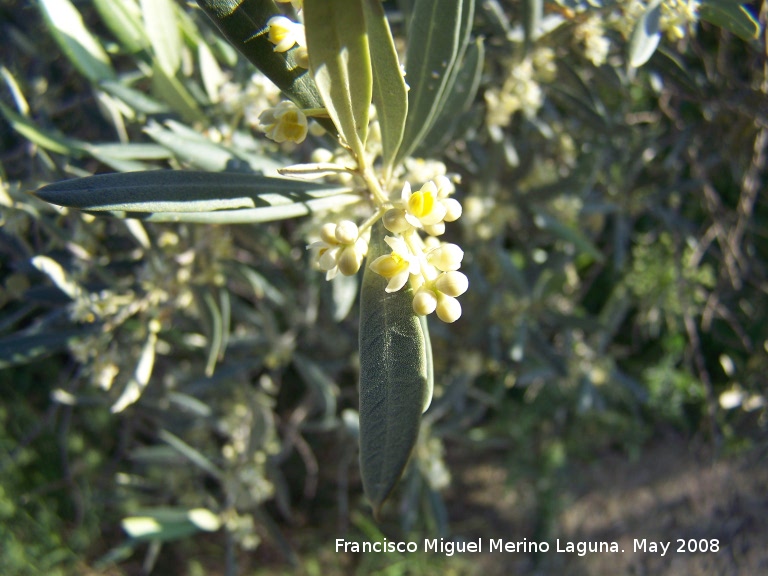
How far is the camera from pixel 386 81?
0.65m

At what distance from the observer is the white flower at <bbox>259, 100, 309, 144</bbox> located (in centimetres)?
68

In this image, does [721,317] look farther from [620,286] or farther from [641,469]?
[641,469]

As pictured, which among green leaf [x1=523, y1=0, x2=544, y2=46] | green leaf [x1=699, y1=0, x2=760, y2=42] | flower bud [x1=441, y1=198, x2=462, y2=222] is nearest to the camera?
flower bud [x1=441, y1=198, x2=462, y2=222]

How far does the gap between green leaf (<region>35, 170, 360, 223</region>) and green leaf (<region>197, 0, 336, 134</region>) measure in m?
0.12

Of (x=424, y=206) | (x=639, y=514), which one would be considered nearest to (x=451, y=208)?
(x=424, y=206)

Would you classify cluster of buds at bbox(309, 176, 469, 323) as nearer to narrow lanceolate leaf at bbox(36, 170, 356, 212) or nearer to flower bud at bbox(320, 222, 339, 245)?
flower bud at bbox(320, 222, 339, 245)

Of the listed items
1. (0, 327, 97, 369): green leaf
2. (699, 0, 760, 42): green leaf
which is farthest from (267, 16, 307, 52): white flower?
(0, 327, 97, 369): green leaf

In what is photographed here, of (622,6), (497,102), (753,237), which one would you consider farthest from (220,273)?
(753,237)

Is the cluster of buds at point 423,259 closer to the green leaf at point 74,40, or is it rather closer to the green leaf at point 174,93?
the green leaf at point 174,93

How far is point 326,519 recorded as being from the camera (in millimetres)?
2809

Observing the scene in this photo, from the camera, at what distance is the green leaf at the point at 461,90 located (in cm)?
94

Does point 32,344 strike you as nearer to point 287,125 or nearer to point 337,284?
point 337,284

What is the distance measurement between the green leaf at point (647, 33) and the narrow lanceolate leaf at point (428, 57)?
379 mm

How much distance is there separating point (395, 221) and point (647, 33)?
0.65 meters
